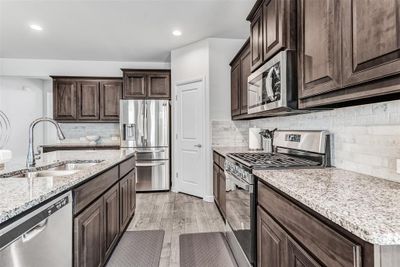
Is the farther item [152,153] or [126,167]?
[152,153]

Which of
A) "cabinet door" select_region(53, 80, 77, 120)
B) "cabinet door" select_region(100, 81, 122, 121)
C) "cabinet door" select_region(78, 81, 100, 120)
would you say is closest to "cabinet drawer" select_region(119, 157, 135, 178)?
"cabinet door" select_region(100, 81, 122, 121)

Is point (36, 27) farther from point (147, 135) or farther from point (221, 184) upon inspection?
point (221, 184)

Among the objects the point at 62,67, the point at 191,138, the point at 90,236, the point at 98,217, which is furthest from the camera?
the point at 62,67

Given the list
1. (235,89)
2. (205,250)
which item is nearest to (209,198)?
(205,250)

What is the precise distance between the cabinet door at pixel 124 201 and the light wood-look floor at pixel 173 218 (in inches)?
11.0

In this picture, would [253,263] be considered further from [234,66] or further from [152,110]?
[152,110]

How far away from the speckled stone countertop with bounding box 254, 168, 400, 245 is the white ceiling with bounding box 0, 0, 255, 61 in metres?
2.42

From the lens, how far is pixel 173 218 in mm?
3266

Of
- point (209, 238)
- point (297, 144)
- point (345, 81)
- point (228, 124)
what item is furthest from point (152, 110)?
point (345, 81)

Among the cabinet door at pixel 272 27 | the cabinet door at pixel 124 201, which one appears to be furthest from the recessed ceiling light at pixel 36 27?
the cabinet door at pixel 272 27

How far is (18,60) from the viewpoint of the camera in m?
5.25

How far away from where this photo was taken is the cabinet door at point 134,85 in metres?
4.79

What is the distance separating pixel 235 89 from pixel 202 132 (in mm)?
910

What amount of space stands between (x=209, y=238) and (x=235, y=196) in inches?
32.0
